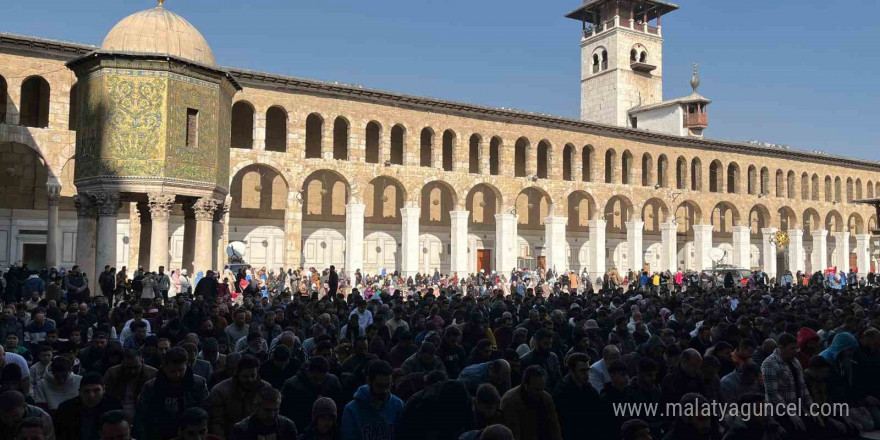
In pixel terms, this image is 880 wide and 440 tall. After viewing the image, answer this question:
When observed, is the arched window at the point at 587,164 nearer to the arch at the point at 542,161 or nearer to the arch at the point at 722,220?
the arch at the point at 542,161

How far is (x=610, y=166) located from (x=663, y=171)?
9.79 ft

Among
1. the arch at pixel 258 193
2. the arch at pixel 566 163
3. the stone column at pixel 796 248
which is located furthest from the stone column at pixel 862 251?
the arch at pixel 258 193

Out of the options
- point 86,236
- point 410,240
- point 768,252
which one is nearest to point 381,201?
point 410,240

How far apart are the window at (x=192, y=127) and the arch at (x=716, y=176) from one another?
30189 millimetres

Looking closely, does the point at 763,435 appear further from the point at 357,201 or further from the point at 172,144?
the point at 357,201

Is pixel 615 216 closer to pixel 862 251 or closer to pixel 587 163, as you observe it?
pixel 587 163

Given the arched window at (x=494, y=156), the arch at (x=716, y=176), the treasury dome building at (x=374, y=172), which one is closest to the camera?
the treasury dome building at (x=374, y=172)

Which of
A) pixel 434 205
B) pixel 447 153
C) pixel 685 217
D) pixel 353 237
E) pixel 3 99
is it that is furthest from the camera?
pixel 685 217

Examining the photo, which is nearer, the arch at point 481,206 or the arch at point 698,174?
the arch at point 481,206

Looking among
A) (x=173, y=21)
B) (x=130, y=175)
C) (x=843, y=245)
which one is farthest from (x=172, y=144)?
(x=843, y=245)

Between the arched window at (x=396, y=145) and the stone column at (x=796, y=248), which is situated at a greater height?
the arched window at (x=396, y=145)

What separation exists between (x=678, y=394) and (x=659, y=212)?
38616 mm

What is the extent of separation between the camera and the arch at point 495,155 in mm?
33406

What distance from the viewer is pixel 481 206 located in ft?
121
